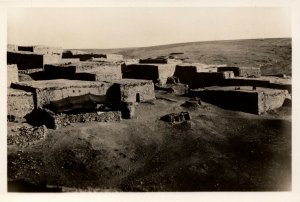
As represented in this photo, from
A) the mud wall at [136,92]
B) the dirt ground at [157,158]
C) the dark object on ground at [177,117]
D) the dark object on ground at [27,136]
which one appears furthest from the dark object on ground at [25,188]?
the mud wall at [136,92]

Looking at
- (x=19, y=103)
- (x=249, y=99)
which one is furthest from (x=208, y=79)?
(x=19, y=103)

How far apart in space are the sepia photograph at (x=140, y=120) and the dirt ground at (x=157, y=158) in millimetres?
17

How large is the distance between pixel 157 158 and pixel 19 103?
110 inches

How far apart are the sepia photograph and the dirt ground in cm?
2

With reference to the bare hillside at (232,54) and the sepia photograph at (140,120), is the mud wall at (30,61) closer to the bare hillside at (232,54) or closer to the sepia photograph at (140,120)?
the sepia photograph at (140,120)

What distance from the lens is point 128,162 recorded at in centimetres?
682

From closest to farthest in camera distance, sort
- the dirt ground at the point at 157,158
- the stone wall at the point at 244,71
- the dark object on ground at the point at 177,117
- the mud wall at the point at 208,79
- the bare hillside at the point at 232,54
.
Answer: the dirt ground at the point at 157,158, the dark object on ground at the point at 177,117, the mud wall at the point at 208,79, the stone wall at the point at 244,71, the bare hillside at the point at 232,54

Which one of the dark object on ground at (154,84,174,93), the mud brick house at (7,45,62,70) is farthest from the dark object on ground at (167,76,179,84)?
the mud brick house at (7,45,62,70)

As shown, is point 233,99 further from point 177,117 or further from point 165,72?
point 165,72

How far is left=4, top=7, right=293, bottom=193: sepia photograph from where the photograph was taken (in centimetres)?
643

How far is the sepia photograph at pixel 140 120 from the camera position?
6.43 meters

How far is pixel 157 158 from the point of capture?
6961mm

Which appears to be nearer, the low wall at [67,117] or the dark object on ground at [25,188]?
the dark object on ground at [25,188]
